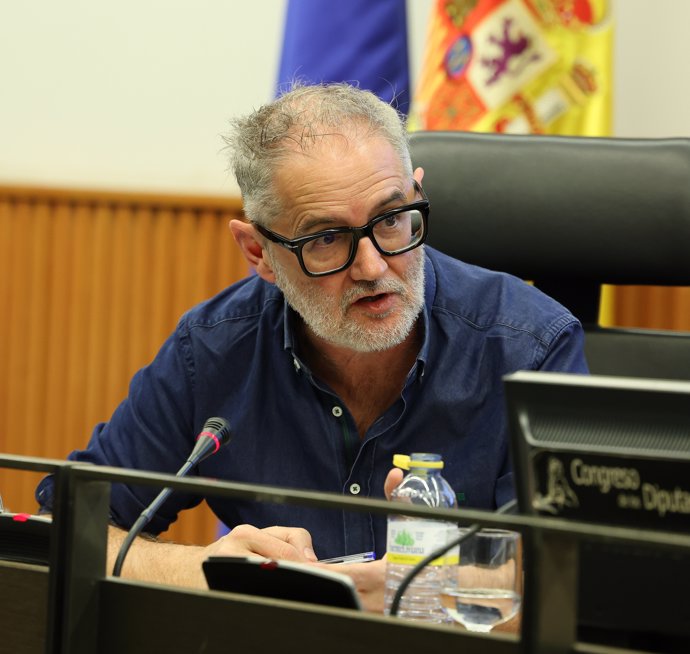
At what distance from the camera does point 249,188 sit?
1587mm

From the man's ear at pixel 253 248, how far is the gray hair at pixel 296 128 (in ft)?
0.18

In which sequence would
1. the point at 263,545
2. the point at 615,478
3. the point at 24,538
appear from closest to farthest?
the point at 615,478 < the point at 24,538 < the point at 263,545

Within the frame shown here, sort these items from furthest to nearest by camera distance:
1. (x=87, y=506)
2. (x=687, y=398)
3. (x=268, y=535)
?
1. (x=268, y=535)
2. (x=87, y=506)
3. (x=687, y=398)

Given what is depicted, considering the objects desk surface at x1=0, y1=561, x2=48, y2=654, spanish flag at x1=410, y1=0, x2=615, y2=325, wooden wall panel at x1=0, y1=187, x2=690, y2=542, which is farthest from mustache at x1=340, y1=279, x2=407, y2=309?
wooden wall panel at x1=0, y1=187, x2=690, y2=542

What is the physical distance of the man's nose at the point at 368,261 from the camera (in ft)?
4.73

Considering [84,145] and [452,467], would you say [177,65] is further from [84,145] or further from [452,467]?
[452,467]

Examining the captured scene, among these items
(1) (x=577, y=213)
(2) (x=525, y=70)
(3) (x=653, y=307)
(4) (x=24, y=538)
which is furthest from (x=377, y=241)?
(3) (x=653, y=307)

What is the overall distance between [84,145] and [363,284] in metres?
1.81

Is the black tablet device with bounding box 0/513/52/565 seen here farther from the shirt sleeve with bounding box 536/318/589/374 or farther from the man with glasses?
the shirt sleeve with bounding box 536/318/589/374

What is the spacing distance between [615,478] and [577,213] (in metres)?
0.97

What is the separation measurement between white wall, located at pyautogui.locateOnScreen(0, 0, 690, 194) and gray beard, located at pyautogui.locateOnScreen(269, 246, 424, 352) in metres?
1.50

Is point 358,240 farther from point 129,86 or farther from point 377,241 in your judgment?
point 129,86

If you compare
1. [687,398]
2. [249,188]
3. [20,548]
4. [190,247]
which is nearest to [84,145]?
[190,247]

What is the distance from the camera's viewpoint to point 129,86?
3.02 meters
